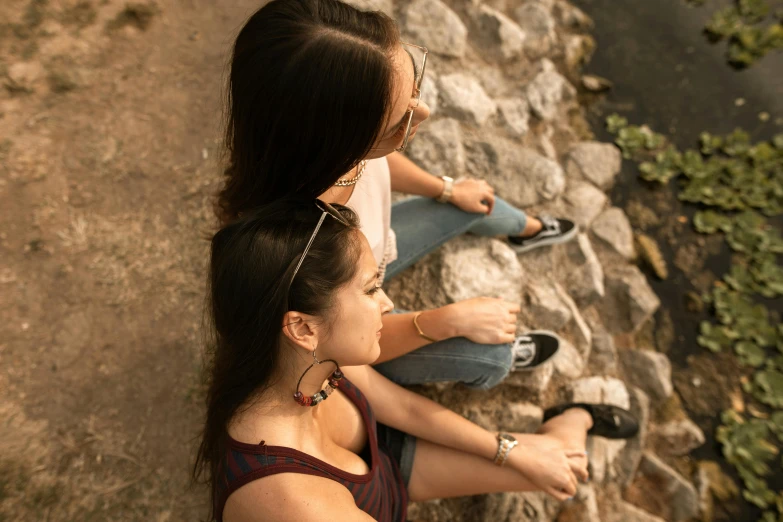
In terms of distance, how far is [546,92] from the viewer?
154 inches

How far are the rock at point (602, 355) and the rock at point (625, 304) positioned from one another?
0.24 m

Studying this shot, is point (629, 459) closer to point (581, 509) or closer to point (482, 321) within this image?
point (581, 509)

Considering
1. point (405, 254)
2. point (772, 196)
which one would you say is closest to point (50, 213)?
point (405, 254)

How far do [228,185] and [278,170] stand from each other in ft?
0.98

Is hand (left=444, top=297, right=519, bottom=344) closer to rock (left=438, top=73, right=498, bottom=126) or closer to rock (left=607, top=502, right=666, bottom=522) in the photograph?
rock (left=607, top=502, right=666, bottom=522)

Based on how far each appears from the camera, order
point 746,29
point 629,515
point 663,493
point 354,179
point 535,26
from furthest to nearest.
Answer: point 746,29
point 535,26
point 663,493
point 629,515
point 354,179

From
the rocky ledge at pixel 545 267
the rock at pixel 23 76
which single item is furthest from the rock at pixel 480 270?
the rock at pixel 23 76

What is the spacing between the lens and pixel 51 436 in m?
2.37

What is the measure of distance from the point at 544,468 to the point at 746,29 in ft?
15.7

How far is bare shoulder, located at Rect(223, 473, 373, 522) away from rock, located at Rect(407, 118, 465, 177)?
2151mm

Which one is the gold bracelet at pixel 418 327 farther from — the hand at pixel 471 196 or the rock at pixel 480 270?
the hand at pixel 471 196

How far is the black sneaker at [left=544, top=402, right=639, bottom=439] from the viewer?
2.69 metres

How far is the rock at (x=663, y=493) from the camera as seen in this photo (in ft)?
9.88

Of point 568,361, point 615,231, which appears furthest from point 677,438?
point 615,231
